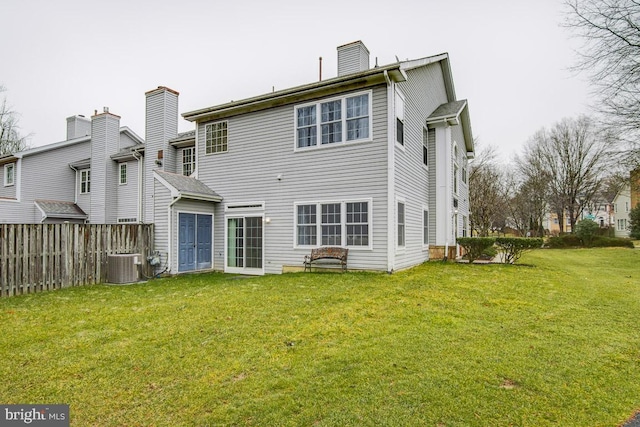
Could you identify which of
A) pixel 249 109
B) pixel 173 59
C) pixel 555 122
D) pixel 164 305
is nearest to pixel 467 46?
pixel 249 109

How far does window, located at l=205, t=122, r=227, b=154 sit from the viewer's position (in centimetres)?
1361

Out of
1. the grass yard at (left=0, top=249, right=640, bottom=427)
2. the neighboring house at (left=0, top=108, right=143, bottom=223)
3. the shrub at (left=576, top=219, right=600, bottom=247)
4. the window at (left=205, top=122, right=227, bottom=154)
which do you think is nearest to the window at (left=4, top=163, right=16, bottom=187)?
the neighboring house at (left=0, top=108, right=143, bottom=223)

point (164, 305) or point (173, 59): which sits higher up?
point (173, 59)

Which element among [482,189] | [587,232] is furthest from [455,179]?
[587,232]

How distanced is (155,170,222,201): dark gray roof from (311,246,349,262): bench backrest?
185 inches

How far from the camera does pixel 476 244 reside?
44.0ft

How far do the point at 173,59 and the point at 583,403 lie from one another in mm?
21571

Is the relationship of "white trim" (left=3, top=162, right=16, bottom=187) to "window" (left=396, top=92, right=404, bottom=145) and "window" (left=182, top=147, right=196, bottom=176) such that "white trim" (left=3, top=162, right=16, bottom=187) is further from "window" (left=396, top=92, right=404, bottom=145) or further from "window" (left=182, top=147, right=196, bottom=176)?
"window" (left=396, top=92, right=404, bottom=145)

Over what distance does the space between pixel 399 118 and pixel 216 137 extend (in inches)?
284

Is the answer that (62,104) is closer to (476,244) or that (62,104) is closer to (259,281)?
(259,281)

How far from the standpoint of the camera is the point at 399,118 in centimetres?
1105

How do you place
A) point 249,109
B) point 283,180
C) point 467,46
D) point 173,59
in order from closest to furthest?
point 283,180, point 249,109, point 467,46, point 173,59

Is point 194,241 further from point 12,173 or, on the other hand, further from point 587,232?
point 587,232

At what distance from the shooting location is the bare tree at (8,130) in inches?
1197
